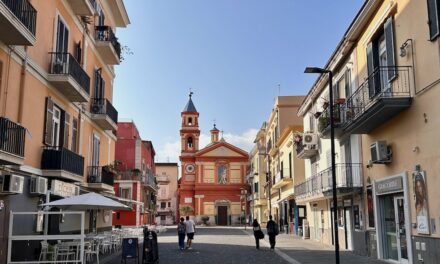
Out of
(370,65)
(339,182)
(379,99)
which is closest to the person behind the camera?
(379,99)

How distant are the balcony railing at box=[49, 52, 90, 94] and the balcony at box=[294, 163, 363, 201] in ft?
35.8

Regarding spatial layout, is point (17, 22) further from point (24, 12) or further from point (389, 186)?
point (389, 186)

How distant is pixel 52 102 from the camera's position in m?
17.2

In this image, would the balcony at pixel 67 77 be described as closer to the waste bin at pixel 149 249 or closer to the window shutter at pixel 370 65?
the waste bin at pixel 149 249

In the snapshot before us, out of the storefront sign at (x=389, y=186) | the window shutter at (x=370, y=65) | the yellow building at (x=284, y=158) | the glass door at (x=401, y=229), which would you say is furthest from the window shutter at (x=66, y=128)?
the yellow building at (x=284, y=158)

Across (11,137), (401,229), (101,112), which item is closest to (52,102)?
(11,137)

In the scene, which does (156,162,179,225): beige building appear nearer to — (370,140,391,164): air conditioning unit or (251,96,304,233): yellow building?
(251,96,304,233): yellow building

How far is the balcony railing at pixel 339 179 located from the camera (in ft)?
62.8

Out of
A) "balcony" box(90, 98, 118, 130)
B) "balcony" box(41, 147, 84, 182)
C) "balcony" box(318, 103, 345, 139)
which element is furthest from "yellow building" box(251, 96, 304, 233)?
"balcony" box(41, 147, 84, 182)

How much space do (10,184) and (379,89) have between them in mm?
11283

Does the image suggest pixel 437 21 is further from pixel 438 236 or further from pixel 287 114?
pixel 287 114

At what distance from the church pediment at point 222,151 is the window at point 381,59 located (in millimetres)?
57682

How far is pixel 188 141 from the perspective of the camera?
7606 cm

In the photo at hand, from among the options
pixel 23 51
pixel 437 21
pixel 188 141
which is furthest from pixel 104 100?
pixel 188 141
